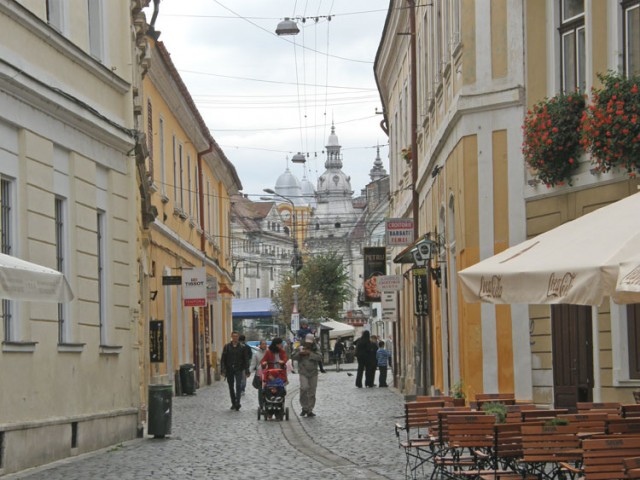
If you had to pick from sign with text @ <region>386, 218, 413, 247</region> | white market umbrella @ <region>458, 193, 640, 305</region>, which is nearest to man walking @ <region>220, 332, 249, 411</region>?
sign with text @ <region>386, 218, 413, 247</region>

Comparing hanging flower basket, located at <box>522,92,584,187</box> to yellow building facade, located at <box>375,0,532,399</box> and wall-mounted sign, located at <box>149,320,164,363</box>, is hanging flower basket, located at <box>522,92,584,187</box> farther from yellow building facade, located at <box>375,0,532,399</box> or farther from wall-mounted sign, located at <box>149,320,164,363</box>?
wall-mounted sign, located at <box>149,320,164,363</box>

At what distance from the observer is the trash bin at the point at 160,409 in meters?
21.2

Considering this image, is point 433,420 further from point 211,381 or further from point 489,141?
point 211,381

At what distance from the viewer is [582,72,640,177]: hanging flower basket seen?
53.7ft

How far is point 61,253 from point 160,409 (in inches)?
141

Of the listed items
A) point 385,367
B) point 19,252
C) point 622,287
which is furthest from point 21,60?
point 385,367

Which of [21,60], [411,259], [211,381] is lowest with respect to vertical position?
[211,381]

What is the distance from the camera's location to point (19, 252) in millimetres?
16500

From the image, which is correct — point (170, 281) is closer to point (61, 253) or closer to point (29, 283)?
point (61, 253)

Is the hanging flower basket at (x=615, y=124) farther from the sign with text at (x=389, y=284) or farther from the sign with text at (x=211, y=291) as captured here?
the sign with text at (x=211, y=291)

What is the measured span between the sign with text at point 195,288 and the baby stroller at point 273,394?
8537 millimetres

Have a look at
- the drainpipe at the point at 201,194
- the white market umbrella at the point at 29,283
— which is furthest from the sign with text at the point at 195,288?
the white market umbrella at the point at 29,283

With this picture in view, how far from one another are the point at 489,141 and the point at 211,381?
26.9 meters

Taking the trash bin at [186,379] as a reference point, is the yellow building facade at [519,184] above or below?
above
